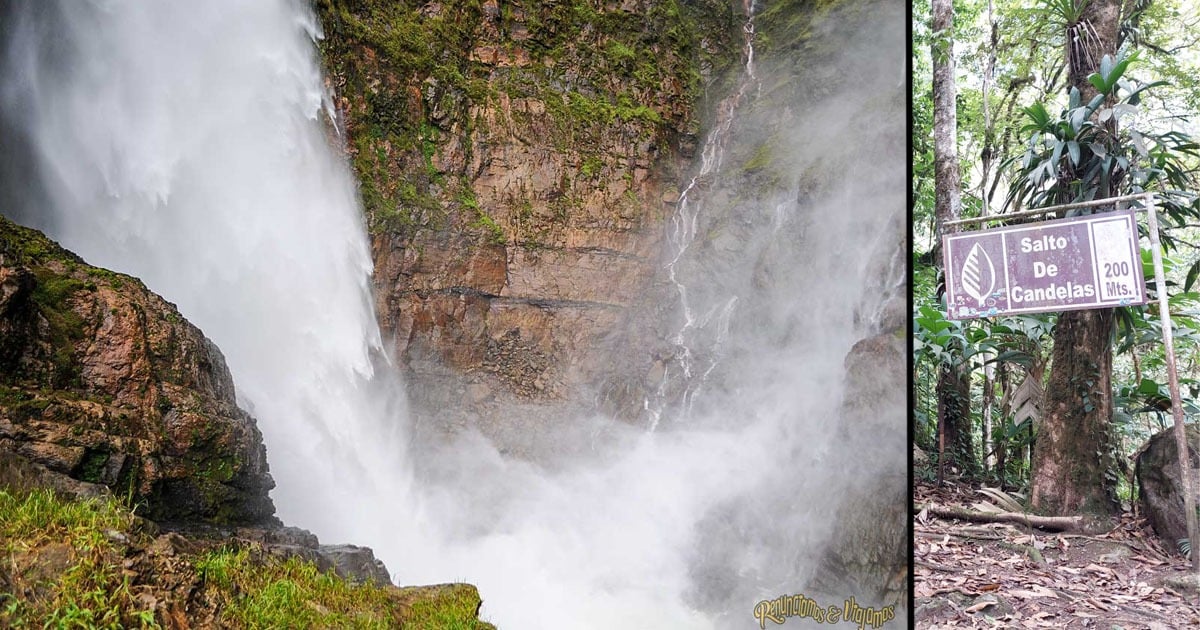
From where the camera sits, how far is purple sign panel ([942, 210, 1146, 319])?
187 cm

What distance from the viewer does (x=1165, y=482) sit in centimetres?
186

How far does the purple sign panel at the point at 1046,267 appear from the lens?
73.7 inches

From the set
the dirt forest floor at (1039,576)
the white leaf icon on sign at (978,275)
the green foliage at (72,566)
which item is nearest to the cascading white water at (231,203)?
the green foliage at (72,566)

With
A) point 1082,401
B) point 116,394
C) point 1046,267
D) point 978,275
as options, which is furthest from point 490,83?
point 1082,401

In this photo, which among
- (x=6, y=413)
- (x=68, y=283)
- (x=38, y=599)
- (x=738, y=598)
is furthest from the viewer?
(x=738, y=598)

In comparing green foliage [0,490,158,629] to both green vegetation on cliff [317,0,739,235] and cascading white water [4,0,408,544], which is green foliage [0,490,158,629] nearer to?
cascading white water [4,0,408,544]

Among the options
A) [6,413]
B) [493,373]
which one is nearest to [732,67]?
[493,373]

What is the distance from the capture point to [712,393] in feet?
8.11

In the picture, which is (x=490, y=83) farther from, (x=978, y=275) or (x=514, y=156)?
(x=978, y=275)

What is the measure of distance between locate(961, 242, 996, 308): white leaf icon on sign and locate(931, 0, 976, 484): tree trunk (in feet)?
0.48

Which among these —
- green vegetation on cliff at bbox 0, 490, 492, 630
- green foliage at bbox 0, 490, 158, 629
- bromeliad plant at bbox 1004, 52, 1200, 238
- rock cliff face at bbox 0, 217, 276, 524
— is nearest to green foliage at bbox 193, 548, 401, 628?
green vegetation on cliff at bbox 0, 490, 492, 630

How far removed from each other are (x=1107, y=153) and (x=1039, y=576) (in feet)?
4.08

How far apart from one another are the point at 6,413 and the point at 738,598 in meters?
2.14

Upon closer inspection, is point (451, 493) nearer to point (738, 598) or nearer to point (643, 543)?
point (643, 543)
